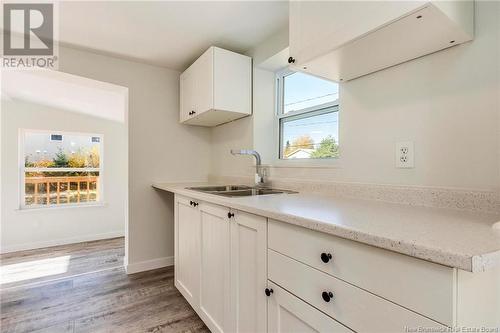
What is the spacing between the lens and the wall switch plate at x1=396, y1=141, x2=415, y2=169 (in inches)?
46.4

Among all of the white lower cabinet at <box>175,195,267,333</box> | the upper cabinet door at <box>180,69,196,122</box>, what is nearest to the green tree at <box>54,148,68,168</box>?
the upper cabinet door at <box>180,69,196,122</box>

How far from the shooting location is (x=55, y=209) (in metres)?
3.74

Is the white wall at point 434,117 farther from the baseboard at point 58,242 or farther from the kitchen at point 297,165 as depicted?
the baseboard at point 58,242

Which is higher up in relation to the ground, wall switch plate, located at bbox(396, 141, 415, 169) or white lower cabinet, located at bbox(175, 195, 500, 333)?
wall switch plate, located at bbox(396, 141, 415, 169)

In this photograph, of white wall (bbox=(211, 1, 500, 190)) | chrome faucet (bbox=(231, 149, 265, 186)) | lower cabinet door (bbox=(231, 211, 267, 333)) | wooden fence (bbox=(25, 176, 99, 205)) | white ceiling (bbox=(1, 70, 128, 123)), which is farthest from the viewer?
wooden fence (bbox=(25, 176, 99, 205))

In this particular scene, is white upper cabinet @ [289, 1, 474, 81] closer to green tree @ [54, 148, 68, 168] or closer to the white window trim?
the white window trim

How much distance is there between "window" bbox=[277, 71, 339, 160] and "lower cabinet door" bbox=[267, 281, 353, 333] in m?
1.04

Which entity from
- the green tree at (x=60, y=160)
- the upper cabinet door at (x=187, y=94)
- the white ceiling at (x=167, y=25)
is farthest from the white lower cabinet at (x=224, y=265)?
the green tree at (x=60, y=160)

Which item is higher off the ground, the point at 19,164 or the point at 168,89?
the point at 168,89

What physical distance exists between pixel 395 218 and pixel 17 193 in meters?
4.60

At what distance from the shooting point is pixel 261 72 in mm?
2236

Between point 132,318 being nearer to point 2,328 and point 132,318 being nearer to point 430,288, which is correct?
point 2,328

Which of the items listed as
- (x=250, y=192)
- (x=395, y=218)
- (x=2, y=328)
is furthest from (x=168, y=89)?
(x=395, y=218)

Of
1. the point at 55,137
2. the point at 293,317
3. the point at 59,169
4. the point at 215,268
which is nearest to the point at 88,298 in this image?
the point at 215,268
